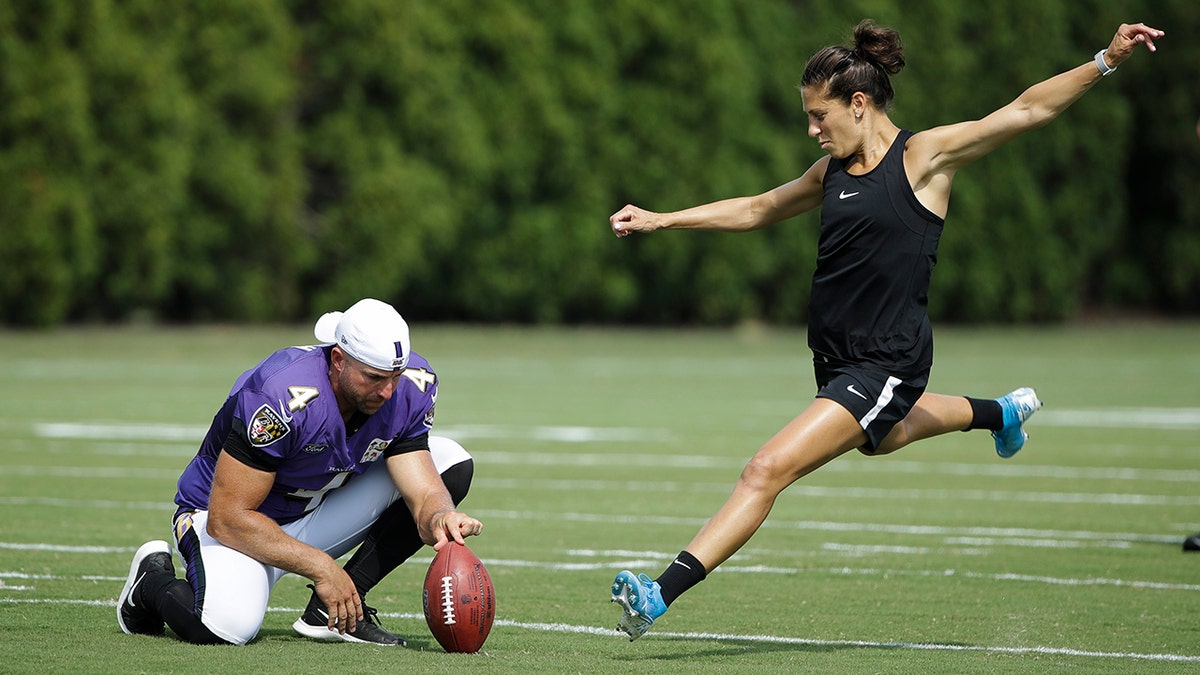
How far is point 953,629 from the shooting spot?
627cm

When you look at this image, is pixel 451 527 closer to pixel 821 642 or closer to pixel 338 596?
pixel 338 596

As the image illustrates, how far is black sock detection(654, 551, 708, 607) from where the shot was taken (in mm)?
5469

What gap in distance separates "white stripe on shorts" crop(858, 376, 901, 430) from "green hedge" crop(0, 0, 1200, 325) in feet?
77.3

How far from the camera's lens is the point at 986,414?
6750 millimetres

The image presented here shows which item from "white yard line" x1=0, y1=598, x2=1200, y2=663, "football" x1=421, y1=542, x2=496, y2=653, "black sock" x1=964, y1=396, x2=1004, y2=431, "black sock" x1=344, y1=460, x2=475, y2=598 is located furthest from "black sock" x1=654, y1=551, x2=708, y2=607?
"black sock" x1=964, y1=396, x2=1004, y2=431

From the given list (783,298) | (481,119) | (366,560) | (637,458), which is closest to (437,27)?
(481,119)

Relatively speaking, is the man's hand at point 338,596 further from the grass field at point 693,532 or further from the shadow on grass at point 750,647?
the shadow on grass at point 750,647

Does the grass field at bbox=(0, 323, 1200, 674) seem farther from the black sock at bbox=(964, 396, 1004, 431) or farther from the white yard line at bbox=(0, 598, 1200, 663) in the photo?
the black sock at bbox=(964, 396, 1004, 431)

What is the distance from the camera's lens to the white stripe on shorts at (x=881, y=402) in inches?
229

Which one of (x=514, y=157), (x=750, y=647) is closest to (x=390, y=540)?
(x=750, y=647)

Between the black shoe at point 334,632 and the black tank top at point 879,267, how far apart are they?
1.96m

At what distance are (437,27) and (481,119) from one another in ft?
7.16

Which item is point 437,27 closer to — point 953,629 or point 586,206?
point 586,206

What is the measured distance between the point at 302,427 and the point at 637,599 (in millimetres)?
1298
